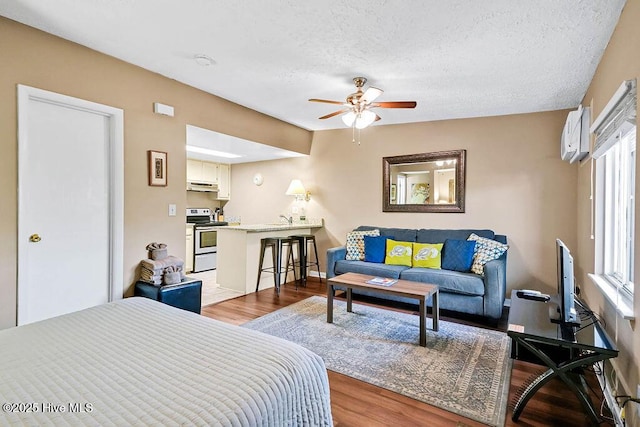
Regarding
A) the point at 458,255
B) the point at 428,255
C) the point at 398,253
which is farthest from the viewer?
the point at 398,253

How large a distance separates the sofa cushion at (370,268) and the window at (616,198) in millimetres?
1897

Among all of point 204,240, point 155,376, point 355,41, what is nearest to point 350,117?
point 355,41

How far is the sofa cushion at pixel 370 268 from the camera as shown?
3.92 m

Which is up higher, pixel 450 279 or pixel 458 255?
pixel 458 255

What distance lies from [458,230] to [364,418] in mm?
3098

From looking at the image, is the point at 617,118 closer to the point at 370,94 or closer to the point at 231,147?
the point at 370,94

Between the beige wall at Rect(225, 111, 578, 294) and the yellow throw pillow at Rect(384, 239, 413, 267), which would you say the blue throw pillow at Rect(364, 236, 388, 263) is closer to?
the yellow throw pillow at Rect(384, 239, 413, 267)

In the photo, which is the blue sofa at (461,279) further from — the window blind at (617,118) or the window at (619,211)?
the window blind at (617,118)

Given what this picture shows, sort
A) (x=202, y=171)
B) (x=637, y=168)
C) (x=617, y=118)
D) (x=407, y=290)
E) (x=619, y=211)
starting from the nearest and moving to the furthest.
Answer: (x=637, y=168) → (x=617, y=118) → (x=619, y=211) → (x=407, y=290) → (x=202, y=171)

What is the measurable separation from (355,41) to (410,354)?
2537 mm

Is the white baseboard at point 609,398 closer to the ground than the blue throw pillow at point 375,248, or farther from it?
closer to the ground

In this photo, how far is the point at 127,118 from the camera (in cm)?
300

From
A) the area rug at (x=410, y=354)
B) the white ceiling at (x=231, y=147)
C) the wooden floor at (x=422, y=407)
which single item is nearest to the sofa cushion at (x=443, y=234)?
the area rug at (x=410, y=354)

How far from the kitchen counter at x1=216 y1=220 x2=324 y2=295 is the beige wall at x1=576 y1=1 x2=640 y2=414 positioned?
3.68m
